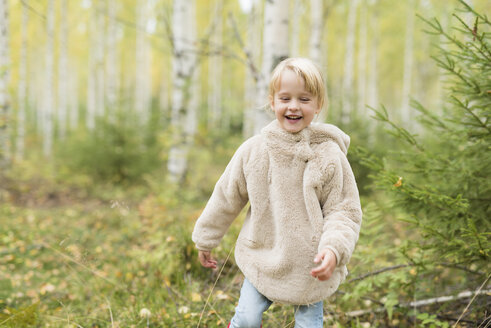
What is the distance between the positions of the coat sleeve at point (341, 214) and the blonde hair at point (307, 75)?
328 mm

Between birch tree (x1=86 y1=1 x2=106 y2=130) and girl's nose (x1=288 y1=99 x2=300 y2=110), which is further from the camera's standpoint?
birch tree (x1=86 y1=1 x2=106 y2=130)

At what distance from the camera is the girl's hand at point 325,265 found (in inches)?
58.7

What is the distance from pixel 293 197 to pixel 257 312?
620 mm

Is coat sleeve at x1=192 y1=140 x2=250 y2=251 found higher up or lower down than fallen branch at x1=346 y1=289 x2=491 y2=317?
higher up

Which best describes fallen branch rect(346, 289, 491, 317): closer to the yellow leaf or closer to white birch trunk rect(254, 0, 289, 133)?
the yellow leaf

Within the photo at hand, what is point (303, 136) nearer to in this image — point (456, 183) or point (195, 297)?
point (456, 183)

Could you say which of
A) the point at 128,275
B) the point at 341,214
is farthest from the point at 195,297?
the point at 341,214

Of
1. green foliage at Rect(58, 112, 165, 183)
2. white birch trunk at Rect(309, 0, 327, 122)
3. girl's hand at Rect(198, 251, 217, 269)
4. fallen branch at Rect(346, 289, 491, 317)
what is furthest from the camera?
white birch trunk at Rect(309, 0, 327, 122)

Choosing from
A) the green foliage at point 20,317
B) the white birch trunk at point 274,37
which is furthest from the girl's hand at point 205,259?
the white birch trunk at point 274,37

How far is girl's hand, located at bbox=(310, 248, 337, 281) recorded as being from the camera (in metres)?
1.49

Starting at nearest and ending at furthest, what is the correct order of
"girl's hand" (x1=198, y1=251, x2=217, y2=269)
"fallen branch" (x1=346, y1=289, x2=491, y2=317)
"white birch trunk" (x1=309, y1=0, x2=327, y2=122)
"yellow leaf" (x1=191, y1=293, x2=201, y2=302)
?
"girl's hand" (x1=198, y1=251, x2=217, y2=269), "fallen branch" (x1=346, y1=289, x2=491, y2=317), "yellow leaf" (x1=191, y1=293, x2=201, y2=302), "white birch trunk" (x1=309, y1=0, x2=327, y2=122)

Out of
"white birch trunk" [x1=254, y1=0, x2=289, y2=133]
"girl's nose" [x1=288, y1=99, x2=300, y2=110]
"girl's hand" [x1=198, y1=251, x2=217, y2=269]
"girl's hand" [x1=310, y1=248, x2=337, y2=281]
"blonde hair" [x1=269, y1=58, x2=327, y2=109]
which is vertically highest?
"white birch trunk" [x1=254, y1=0, x2=289, y2=133]

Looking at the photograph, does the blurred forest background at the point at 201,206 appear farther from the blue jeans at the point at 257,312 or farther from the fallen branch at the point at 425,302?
the blue jeans at the point at 257,312

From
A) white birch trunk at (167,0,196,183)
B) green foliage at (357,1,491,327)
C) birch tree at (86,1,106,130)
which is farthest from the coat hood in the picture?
birch tree at (86,1,106,130)
